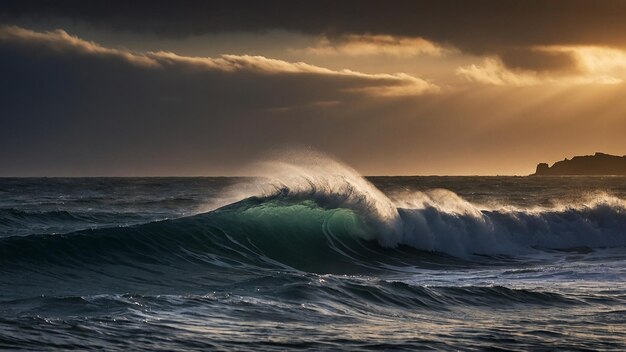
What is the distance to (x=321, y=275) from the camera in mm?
16172

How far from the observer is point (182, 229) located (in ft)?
78.6

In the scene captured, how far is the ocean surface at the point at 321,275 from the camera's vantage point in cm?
1090

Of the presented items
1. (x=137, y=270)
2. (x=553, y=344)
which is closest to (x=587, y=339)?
(x=553, y=344)

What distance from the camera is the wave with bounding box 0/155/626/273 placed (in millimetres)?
21413

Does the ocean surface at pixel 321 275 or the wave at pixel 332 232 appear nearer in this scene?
the ocean surface at pixel 321 275

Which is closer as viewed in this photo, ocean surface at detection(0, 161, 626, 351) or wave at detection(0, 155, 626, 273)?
ocean surface at detection(0, 161, 626, 351)

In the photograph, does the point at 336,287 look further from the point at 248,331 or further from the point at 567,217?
the point at 567,217

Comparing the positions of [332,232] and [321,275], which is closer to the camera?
[321,275]

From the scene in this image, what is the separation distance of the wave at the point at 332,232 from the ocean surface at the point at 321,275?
6cm

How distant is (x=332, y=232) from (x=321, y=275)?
10.6m

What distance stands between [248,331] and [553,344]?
3.63 m

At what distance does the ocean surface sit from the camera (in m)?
10.9

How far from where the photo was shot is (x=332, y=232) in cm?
2672

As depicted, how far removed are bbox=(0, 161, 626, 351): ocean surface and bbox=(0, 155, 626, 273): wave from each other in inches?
2.4
